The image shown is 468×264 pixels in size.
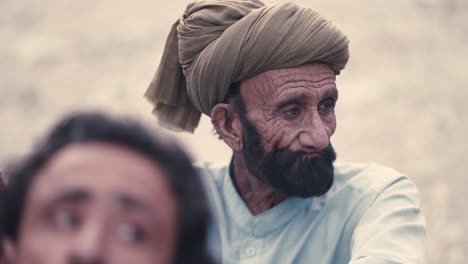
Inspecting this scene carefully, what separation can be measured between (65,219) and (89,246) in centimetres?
6

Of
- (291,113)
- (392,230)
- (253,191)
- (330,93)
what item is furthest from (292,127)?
(392,230)

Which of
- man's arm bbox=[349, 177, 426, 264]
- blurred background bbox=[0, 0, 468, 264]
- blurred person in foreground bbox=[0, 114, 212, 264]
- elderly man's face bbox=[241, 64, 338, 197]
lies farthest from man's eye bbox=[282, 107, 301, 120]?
blurred background bbox=[0, 0, 468, 264]

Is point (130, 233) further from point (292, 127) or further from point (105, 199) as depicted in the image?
point (292, 127)

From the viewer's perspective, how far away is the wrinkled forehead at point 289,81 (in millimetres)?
3617

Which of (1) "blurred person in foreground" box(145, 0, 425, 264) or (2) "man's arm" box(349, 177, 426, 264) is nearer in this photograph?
(2) "man's arm" box(349, 177, 426, 264)

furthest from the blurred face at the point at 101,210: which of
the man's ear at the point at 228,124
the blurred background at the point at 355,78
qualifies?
the blurred background at the point at 355,78

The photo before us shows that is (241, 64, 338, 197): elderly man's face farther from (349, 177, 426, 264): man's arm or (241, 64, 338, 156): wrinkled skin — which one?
(349, 177, 426, 264): man's arm

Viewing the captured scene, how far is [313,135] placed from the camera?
3.51 m

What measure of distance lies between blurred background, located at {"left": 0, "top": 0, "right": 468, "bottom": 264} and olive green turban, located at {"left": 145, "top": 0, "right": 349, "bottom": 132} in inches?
190

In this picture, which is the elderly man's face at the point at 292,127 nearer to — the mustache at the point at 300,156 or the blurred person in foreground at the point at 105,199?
the mustache at the point at 300,156

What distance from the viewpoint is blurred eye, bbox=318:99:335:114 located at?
362cm

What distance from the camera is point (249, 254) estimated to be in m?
3.59

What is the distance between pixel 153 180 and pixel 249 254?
2105 mm

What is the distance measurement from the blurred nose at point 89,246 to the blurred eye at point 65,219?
15mm
